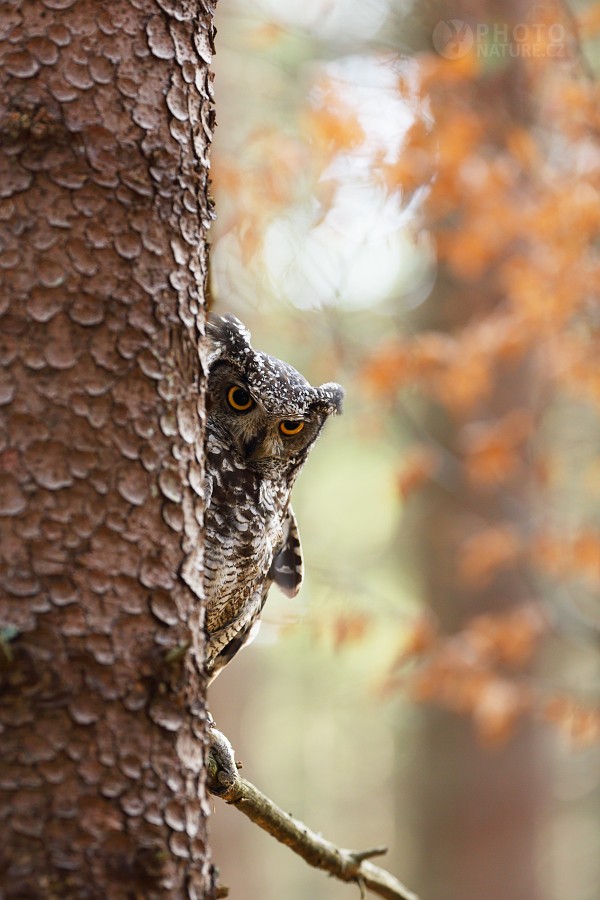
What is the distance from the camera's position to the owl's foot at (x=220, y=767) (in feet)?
8.95

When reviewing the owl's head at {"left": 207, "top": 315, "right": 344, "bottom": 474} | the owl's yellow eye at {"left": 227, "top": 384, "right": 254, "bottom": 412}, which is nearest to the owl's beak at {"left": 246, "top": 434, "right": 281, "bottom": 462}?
the owl's head at {"left": 207, "top": 315, "right": 344, "bottom": 474}

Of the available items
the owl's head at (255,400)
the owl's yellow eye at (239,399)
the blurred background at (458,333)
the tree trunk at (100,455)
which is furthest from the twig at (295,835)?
the blurred background at (458,333)

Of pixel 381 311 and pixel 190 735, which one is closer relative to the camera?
pixel 190 735

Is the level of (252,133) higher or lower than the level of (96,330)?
higher

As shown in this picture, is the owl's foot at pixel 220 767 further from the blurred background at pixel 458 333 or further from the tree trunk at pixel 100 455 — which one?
the blurred background at pixel 458 333

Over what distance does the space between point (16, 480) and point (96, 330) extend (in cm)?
32

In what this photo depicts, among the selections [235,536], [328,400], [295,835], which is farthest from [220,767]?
[328,400]

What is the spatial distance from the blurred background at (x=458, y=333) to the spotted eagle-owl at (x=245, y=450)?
1590mm

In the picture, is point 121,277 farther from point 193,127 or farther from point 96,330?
point 193,127

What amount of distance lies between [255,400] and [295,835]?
4.72 ft

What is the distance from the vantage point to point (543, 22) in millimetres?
5852

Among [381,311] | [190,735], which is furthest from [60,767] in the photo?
[381,311]

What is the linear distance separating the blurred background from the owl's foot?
259cm

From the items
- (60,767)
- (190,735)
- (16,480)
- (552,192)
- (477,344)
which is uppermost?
(552,192)
